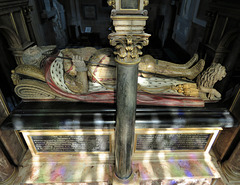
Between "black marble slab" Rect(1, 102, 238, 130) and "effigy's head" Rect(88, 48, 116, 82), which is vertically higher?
"effigy's head" Rect(88, 48, 116, 82)

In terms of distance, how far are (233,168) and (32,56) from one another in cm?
403

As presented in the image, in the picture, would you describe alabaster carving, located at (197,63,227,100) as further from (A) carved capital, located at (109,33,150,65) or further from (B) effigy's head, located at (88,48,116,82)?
(A) carved capital, located at (109,33,150,65)

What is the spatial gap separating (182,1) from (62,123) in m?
7.27

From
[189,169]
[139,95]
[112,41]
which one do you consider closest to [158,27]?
[139,95]

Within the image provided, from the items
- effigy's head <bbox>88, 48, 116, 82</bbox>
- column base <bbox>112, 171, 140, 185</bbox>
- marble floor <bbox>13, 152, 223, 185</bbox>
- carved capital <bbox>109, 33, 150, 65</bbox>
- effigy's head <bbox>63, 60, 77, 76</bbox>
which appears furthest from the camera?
effigy's head <bbox>88, 48, 116, 82</bbox>

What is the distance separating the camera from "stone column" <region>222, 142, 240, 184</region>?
2.68 metres

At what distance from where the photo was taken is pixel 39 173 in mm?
2852

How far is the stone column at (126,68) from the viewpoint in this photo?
1402 mm

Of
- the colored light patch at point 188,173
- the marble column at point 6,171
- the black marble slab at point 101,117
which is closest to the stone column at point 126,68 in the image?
the black marble slab at point 101,117

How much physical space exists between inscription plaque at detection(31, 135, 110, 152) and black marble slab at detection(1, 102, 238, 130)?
0.31 m

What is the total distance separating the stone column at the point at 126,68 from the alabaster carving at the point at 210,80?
165 cm

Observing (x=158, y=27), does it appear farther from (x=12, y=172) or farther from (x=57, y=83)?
(x=12, y=172)

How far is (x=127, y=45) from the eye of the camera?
148cm

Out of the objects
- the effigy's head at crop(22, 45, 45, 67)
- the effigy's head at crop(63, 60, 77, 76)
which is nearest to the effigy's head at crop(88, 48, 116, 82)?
the effigy's head at crop(63, 60, 77, 76)
